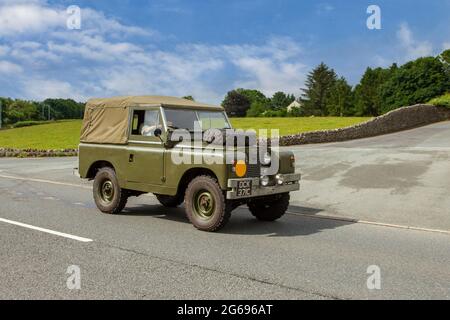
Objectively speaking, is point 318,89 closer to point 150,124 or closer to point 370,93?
point 370,93

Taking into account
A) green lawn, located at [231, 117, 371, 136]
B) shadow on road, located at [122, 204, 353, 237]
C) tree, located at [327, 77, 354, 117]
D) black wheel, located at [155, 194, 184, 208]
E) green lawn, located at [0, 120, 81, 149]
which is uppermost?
tree, located at [327, 77, 354, 117]

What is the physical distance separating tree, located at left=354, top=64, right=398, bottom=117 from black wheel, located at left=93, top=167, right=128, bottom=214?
69.4 meters

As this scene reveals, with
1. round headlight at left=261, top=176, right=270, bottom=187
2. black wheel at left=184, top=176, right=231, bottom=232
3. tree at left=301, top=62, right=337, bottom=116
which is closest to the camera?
black wheel at left=184, top=176, right=231, bottom=232

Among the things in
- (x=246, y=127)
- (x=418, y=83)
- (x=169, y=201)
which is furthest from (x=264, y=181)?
(x=418, y=83)

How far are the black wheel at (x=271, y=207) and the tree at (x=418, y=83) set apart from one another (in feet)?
200

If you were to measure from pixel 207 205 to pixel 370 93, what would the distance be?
7374 centimetres

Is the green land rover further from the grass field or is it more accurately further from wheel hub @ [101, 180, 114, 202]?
the grass field

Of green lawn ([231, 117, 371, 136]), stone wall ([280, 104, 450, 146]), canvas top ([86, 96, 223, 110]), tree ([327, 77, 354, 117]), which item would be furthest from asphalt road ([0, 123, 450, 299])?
tree ([327, 77, 354, 117])

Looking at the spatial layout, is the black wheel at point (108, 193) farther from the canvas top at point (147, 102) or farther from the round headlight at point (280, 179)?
the round headlight at point (280, 179)

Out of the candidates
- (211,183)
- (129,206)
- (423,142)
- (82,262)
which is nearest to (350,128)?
(423,142)

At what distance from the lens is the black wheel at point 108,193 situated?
8.96 m

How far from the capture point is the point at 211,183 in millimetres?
7297

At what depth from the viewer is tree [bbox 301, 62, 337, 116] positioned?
9076 cm
